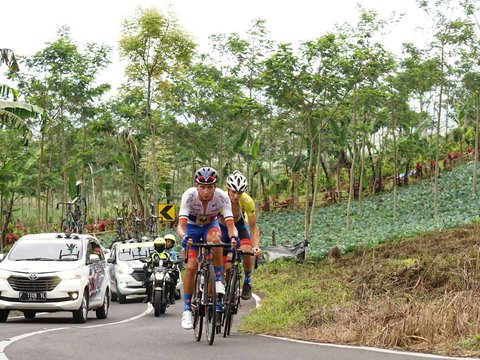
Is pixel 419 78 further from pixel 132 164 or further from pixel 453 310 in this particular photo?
pixel 453 310

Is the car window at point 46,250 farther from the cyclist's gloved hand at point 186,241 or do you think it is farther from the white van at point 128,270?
the cyclist's gloved hand at point 186,241

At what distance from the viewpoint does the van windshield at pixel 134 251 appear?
2680cm

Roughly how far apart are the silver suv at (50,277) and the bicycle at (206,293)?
21.6 feet

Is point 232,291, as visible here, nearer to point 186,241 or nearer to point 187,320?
point 187,320

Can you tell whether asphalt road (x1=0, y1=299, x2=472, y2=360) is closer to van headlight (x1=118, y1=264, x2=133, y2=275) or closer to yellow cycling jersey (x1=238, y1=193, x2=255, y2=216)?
yellow cycling jersey (x1=238, y1=193, x2=255, y2=216)

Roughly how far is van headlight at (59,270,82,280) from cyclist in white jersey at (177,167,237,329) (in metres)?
6.66

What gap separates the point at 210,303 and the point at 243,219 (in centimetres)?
220

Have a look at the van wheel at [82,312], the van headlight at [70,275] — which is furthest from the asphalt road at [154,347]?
the van wheel at [82,312]

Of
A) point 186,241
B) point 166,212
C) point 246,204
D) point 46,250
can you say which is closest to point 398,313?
point 186,241

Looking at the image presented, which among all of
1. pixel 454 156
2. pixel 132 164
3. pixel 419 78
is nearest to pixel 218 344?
pixel 419 78

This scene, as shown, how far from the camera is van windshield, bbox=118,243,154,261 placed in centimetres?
2680

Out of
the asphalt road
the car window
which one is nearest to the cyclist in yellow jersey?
the asphalt road

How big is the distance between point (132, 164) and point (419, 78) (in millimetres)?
17904

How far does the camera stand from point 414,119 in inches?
2297
